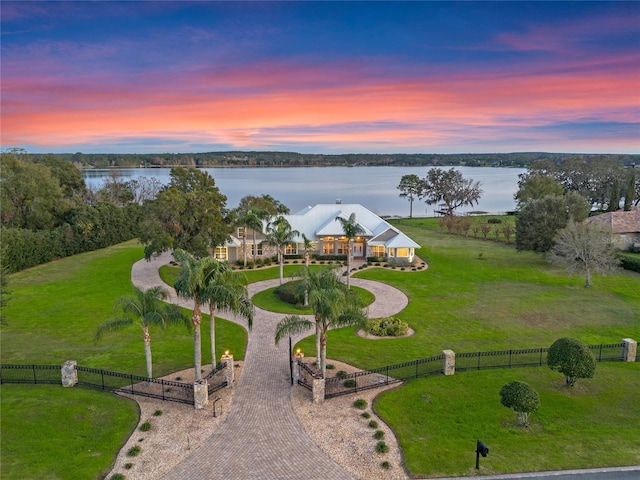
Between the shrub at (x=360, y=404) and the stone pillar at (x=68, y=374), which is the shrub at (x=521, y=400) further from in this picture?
the stone pillar at (x=68, y=374)

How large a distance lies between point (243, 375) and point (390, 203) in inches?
4553

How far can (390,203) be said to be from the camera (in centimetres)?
13362

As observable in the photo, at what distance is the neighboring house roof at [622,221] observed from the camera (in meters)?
53.8

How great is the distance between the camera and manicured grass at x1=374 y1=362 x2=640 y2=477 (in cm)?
1588

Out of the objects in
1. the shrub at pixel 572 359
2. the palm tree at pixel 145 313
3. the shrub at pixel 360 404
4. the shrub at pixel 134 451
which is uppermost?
the palm tree at pixel 145 313

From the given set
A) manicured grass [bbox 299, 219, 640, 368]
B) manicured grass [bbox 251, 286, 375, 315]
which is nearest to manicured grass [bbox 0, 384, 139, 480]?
manicured grass [bbox 299, 219, 640, 368]

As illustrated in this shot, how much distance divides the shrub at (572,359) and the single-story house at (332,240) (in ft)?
88.2

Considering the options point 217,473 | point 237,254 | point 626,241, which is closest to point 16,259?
point 237,254

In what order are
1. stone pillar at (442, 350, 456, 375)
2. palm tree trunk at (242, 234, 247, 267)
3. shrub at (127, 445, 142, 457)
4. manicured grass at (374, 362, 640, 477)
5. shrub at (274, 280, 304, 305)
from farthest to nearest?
palm tree trunk at (242, 234, 247, 267)
shrub at (274, 280, 304, 305)
stone pillar at (442, 350, 456, 375)
shrub at (127, 445, 142, 457)
manicured grass at (374, 362, 640, 477)

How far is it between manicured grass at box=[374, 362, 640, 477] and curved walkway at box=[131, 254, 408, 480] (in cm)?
372

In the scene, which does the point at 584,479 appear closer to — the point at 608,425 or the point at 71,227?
the point at 608,425

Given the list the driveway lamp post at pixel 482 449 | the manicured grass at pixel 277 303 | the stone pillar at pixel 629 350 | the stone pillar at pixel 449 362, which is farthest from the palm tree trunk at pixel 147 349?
the stone pillar at pixel 629 350

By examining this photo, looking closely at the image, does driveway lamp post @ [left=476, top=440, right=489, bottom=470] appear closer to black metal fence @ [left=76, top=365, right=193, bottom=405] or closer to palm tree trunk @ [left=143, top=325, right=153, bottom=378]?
black metal fence @ [left=76, top=365, right=193, bottom=405]

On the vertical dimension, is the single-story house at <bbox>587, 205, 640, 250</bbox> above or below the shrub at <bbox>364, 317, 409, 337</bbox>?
above
